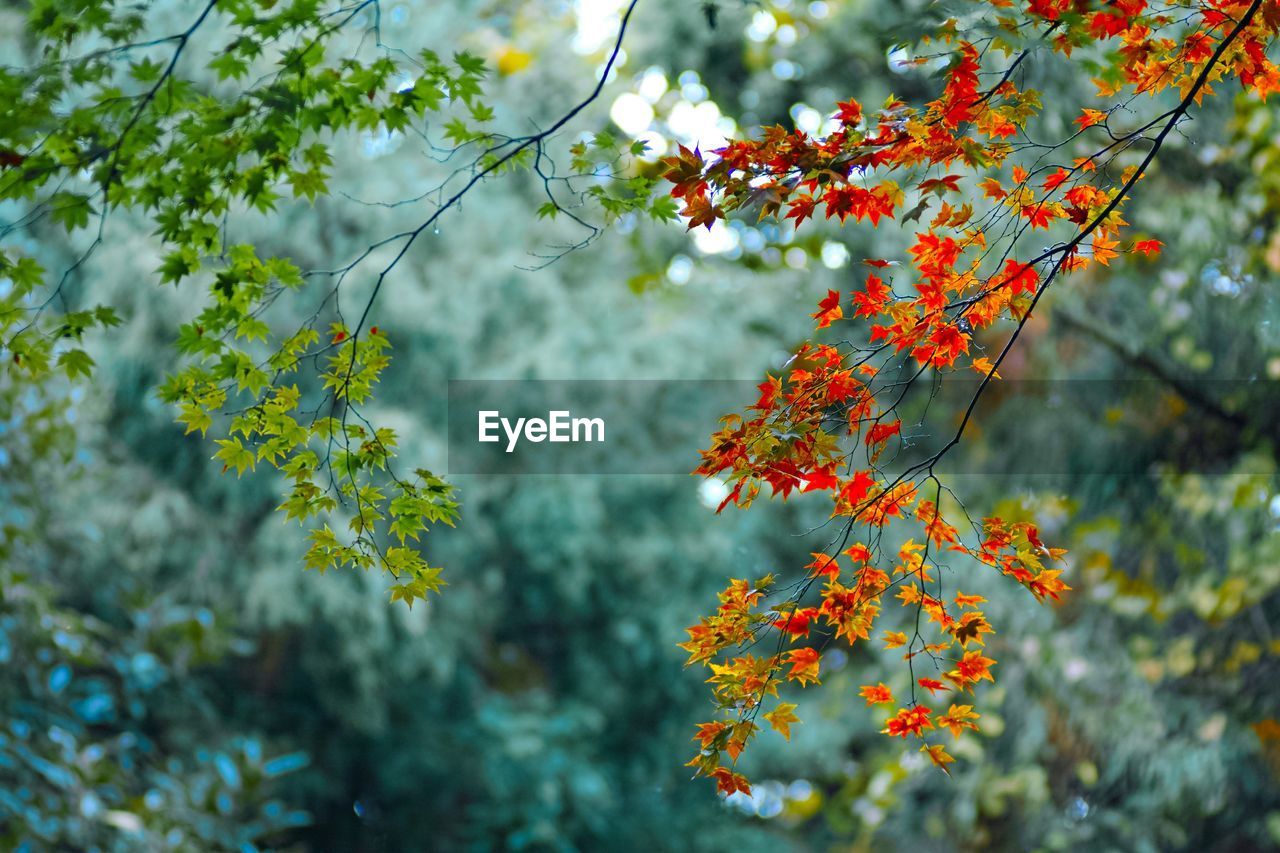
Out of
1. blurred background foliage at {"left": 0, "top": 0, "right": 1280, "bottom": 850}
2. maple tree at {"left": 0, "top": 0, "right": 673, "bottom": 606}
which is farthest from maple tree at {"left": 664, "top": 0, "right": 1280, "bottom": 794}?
blurred background foliage at {"left": 0, "top": 0, "right": 1280, "bottom": 850}

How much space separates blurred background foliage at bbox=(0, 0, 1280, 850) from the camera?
3641 mm

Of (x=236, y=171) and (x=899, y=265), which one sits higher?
(x=236, y=171)

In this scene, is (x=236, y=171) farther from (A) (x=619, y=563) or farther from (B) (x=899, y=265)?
(A) (x=619, y=563)

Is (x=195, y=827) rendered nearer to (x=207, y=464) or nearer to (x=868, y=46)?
(x=207, y=464)

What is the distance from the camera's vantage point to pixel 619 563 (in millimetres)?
5379

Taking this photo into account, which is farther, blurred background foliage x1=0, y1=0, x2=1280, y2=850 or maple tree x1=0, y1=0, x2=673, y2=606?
blurred background foliage x1=0, y1=0, x2=1280, y2=850

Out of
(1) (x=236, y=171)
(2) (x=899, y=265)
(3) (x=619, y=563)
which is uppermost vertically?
(3) (x=619, y=563)

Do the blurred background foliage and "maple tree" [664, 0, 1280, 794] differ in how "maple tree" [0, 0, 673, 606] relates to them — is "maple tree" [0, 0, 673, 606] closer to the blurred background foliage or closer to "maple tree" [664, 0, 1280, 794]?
"maple tree" [664, 0, 1280, 794]

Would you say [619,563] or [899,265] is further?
[619,563]

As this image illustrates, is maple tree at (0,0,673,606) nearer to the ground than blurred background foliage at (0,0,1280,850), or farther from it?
nearer to the ground

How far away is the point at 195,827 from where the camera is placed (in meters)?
3.63

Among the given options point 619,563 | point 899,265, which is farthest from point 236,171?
point 619,563

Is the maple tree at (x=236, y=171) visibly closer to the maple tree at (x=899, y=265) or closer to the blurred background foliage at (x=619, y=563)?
the maple tree at (x=899, y=265)

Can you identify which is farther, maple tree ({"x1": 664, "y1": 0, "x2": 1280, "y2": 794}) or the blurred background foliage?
the blurred background foliage
